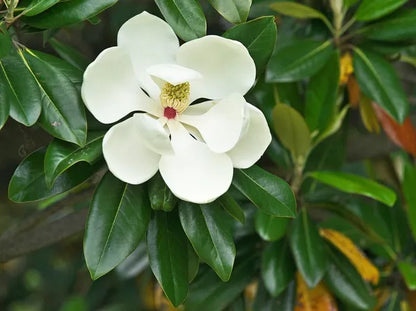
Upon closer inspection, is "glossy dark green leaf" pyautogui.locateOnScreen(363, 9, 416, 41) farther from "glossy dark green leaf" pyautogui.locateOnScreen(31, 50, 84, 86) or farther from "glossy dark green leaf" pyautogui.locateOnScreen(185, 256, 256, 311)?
"glossy dark green leaf" pyautogui.locateOnScreen(31, 50, 84, 86)

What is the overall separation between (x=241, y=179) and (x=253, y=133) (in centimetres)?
8

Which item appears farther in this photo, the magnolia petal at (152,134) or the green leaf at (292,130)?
the green leaf at (292,130)

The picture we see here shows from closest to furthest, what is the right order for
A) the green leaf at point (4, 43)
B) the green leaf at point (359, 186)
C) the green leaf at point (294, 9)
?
the green leaf at point (4, 43), the green leaf at point (359, 186), the green leaf at point (294, 9)

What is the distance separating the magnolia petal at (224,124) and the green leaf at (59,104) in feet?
0.48

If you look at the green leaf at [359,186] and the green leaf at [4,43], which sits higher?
the green leaf at [4,43]

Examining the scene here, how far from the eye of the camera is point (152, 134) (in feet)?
2.63

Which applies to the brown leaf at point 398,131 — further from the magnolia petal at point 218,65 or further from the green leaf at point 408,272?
the magnolia petal at point 218,65

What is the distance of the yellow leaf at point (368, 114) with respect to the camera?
147cm

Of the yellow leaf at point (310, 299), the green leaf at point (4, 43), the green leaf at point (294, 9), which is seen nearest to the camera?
the green leaf at point (4, 43)

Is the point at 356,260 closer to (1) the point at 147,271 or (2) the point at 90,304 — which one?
(1) the point at 147,271

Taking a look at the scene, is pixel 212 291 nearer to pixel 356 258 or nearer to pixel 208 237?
pixel 356 258

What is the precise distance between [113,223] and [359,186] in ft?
1.69

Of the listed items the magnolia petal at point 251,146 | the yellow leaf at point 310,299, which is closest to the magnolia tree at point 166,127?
the magnolia petal at point 251,146

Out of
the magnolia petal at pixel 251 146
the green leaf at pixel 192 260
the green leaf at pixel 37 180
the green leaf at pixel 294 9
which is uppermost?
the green leaf at pixel 37 180
